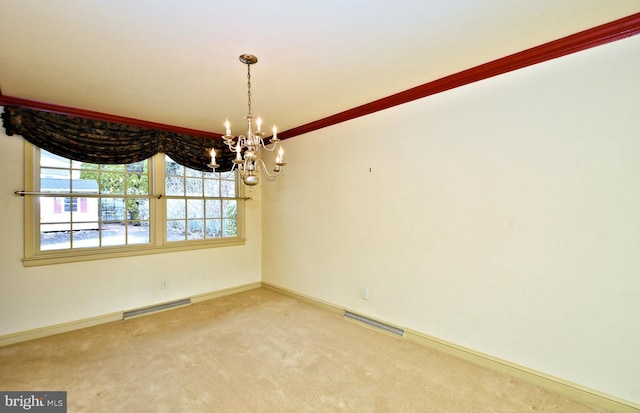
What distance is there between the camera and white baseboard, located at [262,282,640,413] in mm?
1909

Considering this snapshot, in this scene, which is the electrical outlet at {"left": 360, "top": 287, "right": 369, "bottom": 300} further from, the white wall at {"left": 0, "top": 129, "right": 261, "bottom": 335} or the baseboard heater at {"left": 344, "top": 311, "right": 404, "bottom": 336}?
the white wall at {"left": 0, "top": 129, "right": 261, "bottom": 335}

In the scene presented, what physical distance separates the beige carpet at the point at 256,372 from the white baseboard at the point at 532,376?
0.06 metres

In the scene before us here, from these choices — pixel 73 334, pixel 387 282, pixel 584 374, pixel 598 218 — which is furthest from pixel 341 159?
pixel 73 334

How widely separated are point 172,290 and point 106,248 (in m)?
0.97

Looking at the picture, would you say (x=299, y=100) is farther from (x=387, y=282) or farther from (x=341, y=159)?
(x=387, y=282)

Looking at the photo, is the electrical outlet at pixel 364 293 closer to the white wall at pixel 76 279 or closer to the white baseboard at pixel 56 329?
the white wall at pixel 76 279

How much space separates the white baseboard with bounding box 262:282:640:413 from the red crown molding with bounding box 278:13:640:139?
2.35m

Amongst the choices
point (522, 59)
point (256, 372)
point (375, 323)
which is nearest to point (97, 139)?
point (256, 372)

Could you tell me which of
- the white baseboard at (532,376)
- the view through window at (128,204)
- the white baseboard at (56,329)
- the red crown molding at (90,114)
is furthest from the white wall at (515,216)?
the white baseboard at (56,329)

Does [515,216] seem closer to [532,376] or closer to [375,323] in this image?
[532,376]

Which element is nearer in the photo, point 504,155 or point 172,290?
point 504,155

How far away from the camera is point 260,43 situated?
2010 mm

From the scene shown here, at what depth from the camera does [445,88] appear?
8.66 feet

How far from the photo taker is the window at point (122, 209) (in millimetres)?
3129
